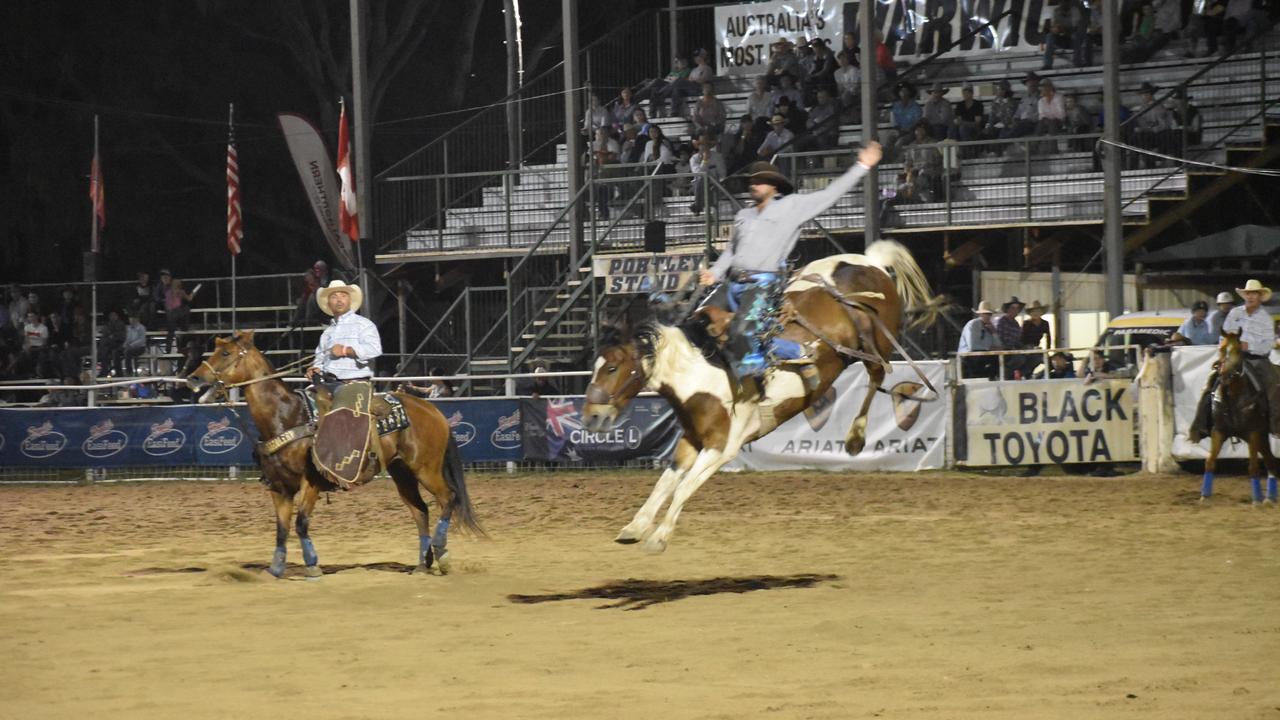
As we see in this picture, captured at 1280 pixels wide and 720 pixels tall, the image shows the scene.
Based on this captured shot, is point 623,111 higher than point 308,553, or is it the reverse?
point 623,111

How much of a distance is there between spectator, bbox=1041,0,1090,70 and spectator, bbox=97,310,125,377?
1828cm

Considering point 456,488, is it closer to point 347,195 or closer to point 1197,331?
point 1197,331

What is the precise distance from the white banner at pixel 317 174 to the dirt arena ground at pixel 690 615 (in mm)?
11310

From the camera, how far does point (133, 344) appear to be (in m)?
30.0

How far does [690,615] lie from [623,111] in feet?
69.0

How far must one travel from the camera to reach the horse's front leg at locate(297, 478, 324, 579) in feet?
41.6

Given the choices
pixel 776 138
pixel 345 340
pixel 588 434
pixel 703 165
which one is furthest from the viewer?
pixel 776 138

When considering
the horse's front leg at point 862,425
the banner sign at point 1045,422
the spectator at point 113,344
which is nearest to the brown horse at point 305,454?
the horse's front leg at point 862,425

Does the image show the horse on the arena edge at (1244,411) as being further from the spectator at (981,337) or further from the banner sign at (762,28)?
the banner sign at (762,28)

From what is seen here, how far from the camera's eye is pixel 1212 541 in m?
13.6

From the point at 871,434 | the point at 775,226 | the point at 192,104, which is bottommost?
the point at 871,434

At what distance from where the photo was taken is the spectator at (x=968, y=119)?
26.7 m

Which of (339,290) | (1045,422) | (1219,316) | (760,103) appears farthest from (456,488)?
(760,103)

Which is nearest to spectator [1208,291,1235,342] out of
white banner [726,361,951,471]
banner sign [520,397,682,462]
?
white banner [726,361,951,471]
